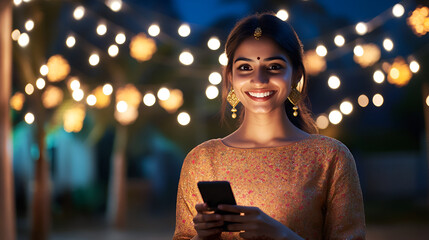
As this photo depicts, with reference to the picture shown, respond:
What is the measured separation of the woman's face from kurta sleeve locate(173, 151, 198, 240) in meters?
0.34

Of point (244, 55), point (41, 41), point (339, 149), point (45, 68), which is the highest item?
point (41, 41)

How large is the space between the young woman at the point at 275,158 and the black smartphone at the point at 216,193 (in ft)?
0.41

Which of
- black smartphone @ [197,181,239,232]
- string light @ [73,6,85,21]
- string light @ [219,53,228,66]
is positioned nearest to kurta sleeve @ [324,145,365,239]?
black smartphone @ [197,181,239,232]

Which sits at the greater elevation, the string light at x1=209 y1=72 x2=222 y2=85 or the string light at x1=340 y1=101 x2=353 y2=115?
the string light at x1=209 y1=72 x2=222 y2=85

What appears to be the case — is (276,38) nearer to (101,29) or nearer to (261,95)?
(261,95)

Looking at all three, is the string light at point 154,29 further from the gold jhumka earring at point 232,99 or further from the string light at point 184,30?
the gold jhumka earring at point 232,99

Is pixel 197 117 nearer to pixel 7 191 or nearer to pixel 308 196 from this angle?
pixel 7 191

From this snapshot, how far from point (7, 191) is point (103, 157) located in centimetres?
1443

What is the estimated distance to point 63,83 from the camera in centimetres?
1225

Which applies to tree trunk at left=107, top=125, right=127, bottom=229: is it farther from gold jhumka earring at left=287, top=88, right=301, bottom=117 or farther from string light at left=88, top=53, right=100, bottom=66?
gold jhumka earring at left=287, top=88, right=301, bottom=117

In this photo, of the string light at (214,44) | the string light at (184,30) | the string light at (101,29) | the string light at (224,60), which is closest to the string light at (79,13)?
the string light at (101,29)

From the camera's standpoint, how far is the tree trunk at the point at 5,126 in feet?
15.3

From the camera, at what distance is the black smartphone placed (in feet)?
5.92

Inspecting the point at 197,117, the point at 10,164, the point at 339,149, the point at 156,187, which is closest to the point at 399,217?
the point at 197,117
